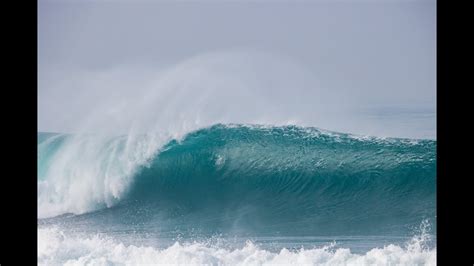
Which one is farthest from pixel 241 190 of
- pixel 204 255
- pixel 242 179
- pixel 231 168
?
pixel 204 255

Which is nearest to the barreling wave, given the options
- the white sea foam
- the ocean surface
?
the ocean surface

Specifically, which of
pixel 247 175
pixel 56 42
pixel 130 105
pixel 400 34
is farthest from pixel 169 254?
pixel 400 34

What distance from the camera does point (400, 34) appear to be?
7.11 metres

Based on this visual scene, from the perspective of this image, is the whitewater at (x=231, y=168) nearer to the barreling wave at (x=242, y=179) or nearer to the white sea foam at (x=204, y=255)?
the barreling wave at (x=242, y=179)

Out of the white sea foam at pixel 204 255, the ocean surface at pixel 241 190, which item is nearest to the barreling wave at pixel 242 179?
the ocean surface at pixel 241 190

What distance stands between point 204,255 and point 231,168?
1.28 meters

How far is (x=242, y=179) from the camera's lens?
7.12 m

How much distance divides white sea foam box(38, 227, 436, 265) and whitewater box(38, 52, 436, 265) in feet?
0.93

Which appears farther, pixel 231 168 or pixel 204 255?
pixel 231 168

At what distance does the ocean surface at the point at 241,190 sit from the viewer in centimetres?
682

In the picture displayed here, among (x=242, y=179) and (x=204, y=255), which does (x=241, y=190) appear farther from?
(x=204, y=255)

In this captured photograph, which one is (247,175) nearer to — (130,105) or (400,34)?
(130,105)

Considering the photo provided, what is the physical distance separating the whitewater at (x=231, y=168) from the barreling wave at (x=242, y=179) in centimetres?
1
